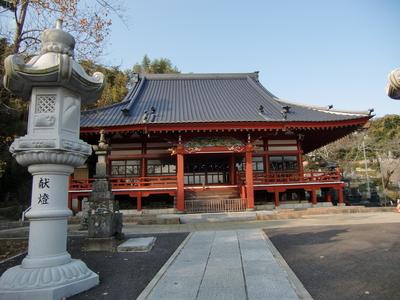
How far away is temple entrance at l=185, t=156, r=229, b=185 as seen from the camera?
16.1m

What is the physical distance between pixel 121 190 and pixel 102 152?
599cm

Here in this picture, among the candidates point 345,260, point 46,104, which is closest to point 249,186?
point 345,260

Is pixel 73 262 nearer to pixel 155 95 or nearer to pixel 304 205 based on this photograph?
pixel 304 205

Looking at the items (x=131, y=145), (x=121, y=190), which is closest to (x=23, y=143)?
(x=121, y=190)

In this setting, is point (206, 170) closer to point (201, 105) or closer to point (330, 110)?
point (201, 105)

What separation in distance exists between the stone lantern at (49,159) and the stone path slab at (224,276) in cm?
113

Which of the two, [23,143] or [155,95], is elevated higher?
[155,95]

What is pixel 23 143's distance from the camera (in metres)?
3.61

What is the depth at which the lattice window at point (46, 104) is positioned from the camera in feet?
12.8

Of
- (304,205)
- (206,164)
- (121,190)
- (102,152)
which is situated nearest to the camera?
(102,152)

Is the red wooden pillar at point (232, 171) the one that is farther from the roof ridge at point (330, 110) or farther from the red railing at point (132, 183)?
the roof ridge at point (330, 110)

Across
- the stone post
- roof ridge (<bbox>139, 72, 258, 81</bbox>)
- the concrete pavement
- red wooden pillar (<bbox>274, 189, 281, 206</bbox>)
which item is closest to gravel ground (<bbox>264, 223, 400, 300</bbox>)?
the concrete pavement

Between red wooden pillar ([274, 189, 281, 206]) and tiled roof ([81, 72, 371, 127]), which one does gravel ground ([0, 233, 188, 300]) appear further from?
red wooden pillar ([274, 189, 281, 206])

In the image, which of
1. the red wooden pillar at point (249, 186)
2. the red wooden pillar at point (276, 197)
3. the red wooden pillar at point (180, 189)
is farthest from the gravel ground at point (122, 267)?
the red wooden pillar at point (276, 197)
